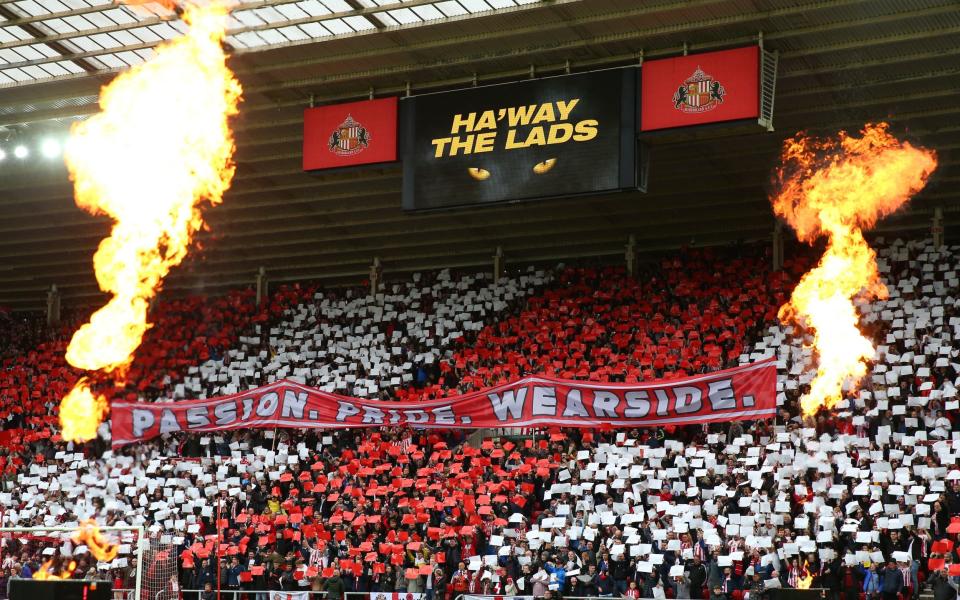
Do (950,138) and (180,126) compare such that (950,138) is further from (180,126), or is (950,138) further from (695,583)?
(180,126)

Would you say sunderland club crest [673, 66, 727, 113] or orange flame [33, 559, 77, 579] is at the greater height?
sunderland club crest [673, 66, 727, 113]

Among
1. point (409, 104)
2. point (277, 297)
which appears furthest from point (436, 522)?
point (277, 297)

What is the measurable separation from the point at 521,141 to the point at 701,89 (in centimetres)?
316

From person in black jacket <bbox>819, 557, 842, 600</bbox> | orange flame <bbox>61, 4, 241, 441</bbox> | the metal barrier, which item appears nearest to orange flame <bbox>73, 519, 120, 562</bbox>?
the metal barrier

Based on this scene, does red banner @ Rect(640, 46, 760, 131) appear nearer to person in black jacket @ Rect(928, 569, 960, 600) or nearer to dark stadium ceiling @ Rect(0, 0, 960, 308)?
dark stadium ceiling @ Rect(0, 0, 960, 308)

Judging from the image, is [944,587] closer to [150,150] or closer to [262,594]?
[262,594]

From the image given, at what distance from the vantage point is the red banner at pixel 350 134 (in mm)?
24188

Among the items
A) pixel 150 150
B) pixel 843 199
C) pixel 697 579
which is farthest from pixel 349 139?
pixel 843 199

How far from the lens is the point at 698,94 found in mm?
21797

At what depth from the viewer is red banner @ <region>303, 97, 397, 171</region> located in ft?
79.4

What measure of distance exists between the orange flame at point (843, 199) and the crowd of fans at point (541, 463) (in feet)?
1.72

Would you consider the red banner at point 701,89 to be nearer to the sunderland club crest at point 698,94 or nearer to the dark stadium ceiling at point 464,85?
the sunderland club crest at point 698,94

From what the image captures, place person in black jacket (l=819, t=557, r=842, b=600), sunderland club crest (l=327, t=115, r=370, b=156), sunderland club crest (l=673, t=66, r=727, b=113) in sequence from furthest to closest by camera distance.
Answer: sunderland club crest (l=327, t=115, r=370, b=156) → sunderland club crest (l=673, t=66, r=727, b=113) → person in black jacket (l=819, t=557, r=842, b=600)

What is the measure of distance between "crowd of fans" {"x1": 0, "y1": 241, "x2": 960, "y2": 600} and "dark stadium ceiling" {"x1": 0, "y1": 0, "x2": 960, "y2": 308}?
131 centimetres
